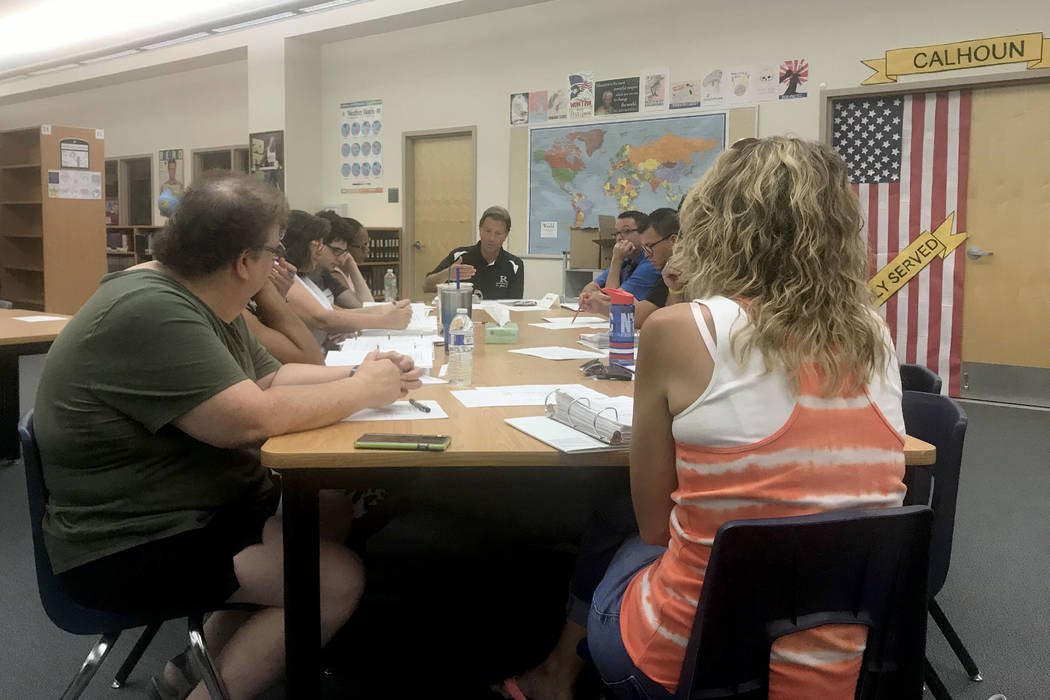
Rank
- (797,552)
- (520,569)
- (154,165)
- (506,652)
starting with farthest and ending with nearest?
(154,165)
(520,569)
(506,652)
(797,552)

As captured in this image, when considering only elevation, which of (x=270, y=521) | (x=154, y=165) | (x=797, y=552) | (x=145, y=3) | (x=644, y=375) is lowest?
(x=270, y=521)

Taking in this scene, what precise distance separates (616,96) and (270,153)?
3547 millimetres

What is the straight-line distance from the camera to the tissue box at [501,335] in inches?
112

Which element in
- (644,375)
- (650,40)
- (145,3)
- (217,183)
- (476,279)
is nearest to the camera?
(644,375)

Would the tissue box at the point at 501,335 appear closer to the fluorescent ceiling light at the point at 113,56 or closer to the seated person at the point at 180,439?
the seated person at the point at 180,439

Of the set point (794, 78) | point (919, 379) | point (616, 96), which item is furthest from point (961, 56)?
point (919, 379)

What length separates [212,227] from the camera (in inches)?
55.3

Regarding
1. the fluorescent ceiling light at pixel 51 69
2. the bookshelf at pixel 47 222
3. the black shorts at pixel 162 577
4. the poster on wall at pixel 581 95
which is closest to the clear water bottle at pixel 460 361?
the black shorts at pixel 162 577

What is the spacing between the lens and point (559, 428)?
4.86ft

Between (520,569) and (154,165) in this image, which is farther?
(154,165)

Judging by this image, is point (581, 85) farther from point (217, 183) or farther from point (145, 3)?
point (217, 183)

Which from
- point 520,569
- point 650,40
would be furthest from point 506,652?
point 650,40

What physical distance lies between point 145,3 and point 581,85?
4.01 metres

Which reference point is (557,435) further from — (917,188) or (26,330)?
(917,188)
